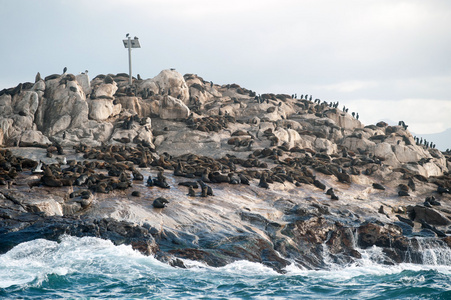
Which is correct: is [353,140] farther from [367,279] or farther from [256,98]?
[367,279]

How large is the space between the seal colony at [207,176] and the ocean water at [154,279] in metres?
0.72

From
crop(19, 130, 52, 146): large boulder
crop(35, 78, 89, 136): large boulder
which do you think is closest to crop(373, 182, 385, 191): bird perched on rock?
crop(35, 78, 89, 136): large boulder

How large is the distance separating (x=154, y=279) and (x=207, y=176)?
12275mm

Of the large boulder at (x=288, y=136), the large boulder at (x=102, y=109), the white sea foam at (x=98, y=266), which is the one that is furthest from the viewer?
the large boulder at (x=288, y=136)

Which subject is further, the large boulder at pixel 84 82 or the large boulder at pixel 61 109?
the large boulder at pixel 84 82

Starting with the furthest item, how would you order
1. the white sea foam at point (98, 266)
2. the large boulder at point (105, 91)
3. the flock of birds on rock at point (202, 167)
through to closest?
the large boulder at point (105, 91) → the flock of birds on rock at point (202, 167) → the white sea foam at point (98, 266)

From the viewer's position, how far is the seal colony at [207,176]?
1881 centimetres

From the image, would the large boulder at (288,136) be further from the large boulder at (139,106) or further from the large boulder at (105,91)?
the large boulder at (105,91)

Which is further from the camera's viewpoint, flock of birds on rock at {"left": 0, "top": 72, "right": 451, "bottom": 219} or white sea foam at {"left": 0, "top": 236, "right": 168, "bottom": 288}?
flock of birds on rock at {"left": 0, "top": 72, "right": 451, "bottom": 219}

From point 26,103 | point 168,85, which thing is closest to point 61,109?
point 26,103

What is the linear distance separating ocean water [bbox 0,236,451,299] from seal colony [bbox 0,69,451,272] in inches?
28.4

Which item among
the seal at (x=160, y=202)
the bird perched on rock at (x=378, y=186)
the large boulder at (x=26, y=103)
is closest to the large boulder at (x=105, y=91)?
the large boulder at (x=26, y=103)

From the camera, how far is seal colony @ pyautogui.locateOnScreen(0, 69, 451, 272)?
18.8 metres

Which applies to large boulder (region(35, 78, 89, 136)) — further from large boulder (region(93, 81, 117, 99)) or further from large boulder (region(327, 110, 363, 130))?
large boulder (region(327, 110, 363, 130))
